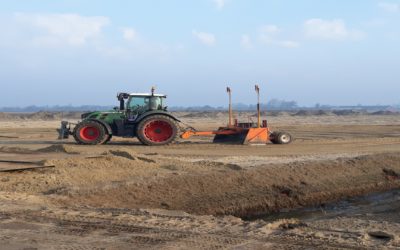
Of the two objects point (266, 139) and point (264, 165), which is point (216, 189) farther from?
point (266, 139)

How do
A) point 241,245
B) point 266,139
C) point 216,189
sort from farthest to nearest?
point 266,139
point 216,189
point 241,245

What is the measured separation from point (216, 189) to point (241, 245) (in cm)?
579

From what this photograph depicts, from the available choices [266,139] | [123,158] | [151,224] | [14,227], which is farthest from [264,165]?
[14,227]

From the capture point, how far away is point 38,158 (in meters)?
14.2

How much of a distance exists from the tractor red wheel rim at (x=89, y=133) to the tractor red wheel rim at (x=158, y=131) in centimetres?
185

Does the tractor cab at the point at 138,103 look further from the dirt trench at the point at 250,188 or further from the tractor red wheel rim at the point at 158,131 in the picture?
the dirt trench at the point at 250,188

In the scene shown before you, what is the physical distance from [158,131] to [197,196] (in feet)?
27.0

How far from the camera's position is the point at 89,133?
20.1 meters

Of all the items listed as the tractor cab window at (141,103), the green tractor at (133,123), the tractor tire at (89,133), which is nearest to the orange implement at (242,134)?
the green tractor at (133,123)

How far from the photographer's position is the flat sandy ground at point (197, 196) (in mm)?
7008

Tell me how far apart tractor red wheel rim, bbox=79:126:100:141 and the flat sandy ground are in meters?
0.67

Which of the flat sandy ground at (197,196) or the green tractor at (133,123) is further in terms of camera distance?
the green tractor at (133,123)

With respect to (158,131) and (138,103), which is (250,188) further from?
(138,103)

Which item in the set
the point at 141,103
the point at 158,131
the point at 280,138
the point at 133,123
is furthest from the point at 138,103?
the point at 280,138
